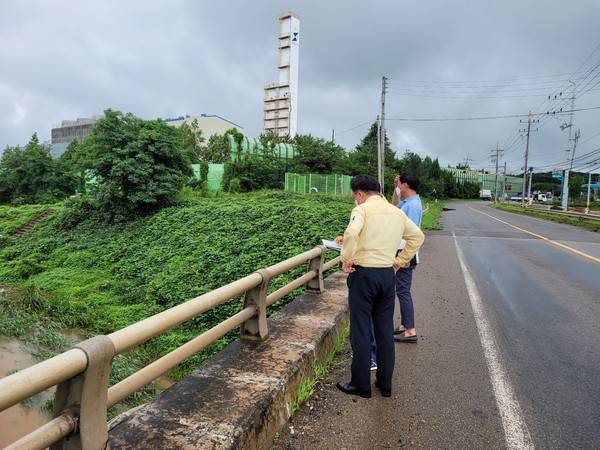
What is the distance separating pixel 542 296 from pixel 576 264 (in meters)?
4.58

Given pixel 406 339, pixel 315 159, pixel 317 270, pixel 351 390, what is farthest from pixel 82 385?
pixel 315 159

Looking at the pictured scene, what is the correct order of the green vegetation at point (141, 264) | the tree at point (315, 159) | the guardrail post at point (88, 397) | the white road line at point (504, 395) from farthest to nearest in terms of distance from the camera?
the tree at point (315, 159) < the green vegetation at point (141, 264) < the white road line at point (504, 395) < the guardrail post at point (88, 397)

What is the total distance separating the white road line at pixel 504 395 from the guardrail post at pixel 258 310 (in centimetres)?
215

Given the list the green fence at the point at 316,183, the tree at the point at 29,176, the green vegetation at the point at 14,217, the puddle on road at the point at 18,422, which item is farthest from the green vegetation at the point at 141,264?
the tree at the point at 29,176

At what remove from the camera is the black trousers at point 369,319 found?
11.0ft

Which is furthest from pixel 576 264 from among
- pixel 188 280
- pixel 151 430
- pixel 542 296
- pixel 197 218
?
pixel 197 218

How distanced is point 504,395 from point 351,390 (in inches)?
53.8

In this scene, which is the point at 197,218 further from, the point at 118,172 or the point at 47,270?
the point at 47,270

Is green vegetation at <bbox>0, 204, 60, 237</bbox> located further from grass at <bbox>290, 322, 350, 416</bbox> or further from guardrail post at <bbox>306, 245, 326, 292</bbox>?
grass at <bbox>290, 322, 350, 416</bbox>

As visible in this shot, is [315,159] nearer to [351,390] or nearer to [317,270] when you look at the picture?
[317,270]

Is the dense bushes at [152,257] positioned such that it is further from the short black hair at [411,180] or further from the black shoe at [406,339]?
the short black hair at [411,180]

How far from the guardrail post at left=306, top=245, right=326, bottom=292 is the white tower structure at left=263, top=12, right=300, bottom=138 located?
8464cm

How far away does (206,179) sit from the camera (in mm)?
30094

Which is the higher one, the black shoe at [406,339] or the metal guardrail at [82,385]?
the metal guardrail at [82,385]
